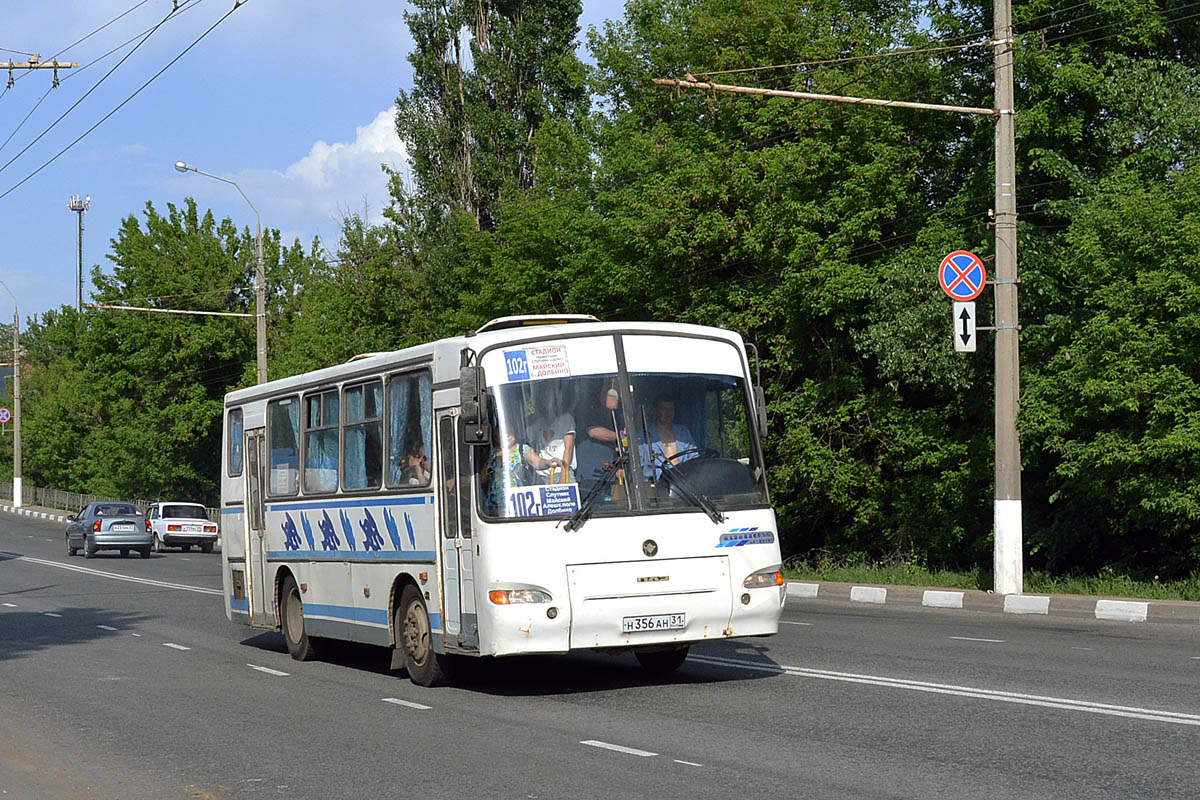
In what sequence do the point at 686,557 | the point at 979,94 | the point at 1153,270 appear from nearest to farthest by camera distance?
the point at 686,557 < the point at 1153,270 < the point at 979,94

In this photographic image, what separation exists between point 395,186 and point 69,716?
39.1 metres

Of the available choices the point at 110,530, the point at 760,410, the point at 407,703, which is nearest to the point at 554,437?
the point at 760,410

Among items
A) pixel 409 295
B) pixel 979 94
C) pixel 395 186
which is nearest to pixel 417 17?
pixel 395 186

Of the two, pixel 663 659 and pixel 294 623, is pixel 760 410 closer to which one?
pixel 663 659

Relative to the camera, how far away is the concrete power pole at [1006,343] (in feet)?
68.3

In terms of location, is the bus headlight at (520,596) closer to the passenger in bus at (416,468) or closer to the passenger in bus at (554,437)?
the passenger in bus at (554,437)

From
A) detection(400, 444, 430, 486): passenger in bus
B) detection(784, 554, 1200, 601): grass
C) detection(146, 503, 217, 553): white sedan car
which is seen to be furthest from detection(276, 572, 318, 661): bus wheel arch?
detection(146, 503, 217, 553): white sedan car

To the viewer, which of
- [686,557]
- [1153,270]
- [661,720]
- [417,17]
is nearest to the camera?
[661,720]

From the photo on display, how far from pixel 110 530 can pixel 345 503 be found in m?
31.6

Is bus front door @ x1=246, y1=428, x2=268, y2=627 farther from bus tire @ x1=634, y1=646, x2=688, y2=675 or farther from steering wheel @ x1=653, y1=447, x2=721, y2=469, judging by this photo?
steering wheel @ x1=653, y1=447, x2=721, y2=469

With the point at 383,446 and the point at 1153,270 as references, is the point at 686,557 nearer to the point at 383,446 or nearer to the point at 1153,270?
the point at 383,446

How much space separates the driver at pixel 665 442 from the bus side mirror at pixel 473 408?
121 centimetres

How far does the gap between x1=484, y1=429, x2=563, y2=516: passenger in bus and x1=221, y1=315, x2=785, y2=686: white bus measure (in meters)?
0.01

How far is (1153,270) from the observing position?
20.2 meters
